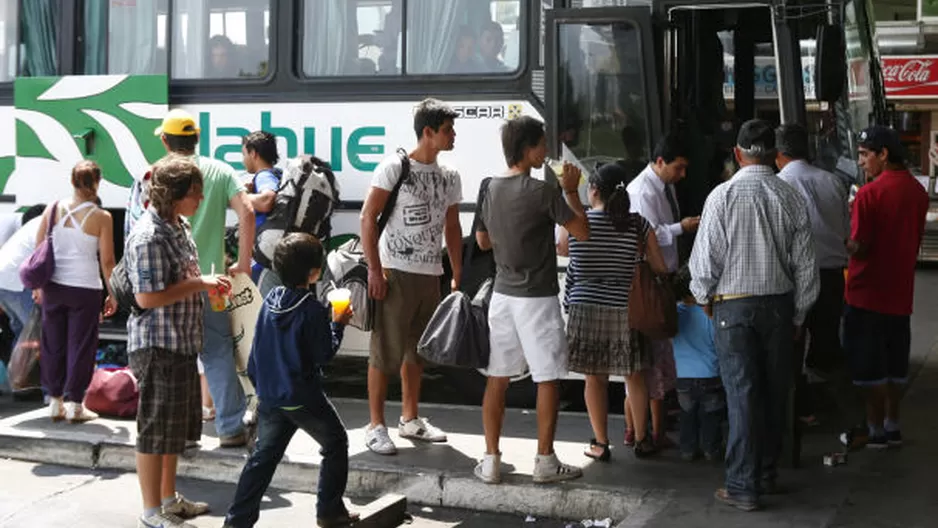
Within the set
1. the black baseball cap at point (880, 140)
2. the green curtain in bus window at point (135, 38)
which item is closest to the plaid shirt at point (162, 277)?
the green curtain in bus window at point (135, 38)

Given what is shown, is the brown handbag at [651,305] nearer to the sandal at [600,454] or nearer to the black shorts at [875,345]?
the sandal at [600,454]

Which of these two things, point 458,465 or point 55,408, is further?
point 55,408

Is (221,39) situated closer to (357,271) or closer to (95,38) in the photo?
(95,38)

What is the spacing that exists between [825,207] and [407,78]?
286 centimetres

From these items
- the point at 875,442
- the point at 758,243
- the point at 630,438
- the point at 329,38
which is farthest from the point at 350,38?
the point at 875,442

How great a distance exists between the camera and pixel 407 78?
888cm

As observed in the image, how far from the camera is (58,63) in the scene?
9734 millimetres

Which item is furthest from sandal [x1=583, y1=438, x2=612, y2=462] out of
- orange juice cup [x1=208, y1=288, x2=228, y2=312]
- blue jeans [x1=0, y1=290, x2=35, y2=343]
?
blue jeans [x1=0, y1=290, x2=35, y2=343]

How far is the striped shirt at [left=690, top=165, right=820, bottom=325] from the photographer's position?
6223 millimetres

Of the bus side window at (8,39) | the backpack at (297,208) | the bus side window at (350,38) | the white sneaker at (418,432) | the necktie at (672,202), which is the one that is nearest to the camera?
the necktie at (672,202)

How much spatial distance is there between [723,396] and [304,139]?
11.5 feet

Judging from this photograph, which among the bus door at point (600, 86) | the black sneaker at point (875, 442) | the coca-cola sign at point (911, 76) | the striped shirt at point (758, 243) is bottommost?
the black sneaker at point (875, 442)

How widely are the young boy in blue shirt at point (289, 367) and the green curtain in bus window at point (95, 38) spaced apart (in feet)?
14.5

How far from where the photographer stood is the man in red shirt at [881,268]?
7402mm
